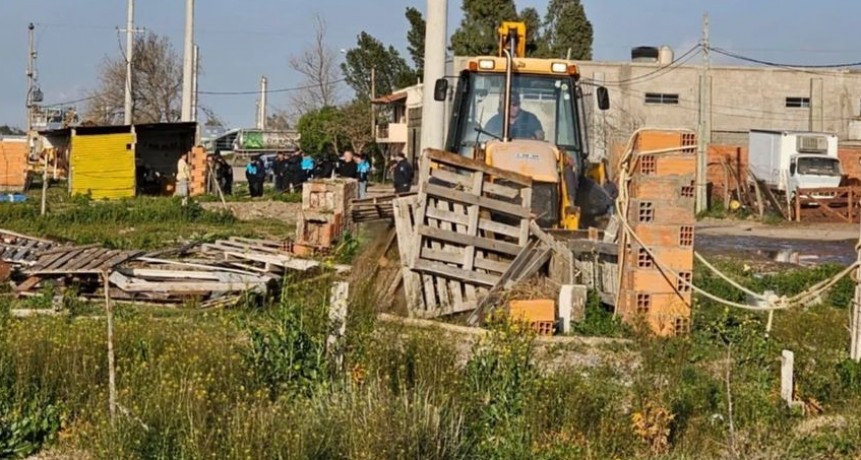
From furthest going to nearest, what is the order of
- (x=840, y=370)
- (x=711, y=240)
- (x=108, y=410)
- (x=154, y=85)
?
(x=154, y=85), (x=711, y=240), (x=840, y=370), (x=108, y=410)

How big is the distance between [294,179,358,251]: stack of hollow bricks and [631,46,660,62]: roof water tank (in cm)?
4012

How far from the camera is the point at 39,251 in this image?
16.9m

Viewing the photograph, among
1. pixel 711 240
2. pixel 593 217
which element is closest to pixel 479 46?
pixel 711 240

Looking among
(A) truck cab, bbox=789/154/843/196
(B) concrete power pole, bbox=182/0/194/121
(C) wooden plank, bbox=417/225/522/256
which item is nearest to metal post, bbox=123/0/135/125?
(B) concrete power pole, bbox=182/0/194/121

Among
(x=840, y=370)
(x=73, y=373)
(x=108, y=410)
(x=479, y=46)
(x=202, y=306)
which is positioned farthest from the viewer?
(x=479, y=46)

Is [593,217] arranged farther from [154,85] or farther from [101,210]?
[154,85]

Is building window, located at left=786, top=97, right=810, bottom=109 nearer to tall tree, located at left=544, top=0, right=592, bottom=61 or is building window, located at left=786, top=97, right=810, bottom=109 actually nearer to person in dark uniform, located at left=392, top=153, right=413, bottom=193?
tall tree, located at left=544, top=0, right=592, bottom=61

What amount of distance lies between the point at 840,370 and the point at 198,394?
4856mm

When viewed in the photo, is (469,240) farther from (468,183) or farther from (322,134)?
(322,134)

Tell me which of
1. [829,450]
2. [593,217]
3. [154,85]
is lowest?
[829,450]

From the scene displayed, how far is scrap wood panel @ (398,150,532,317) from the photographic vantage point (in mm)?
13297

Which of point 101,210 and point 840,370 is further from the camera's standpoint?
point 101,210

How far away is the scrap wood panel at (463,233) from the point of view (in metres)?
13.3

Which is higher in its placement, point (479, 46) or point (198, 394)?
point (479, 46)
